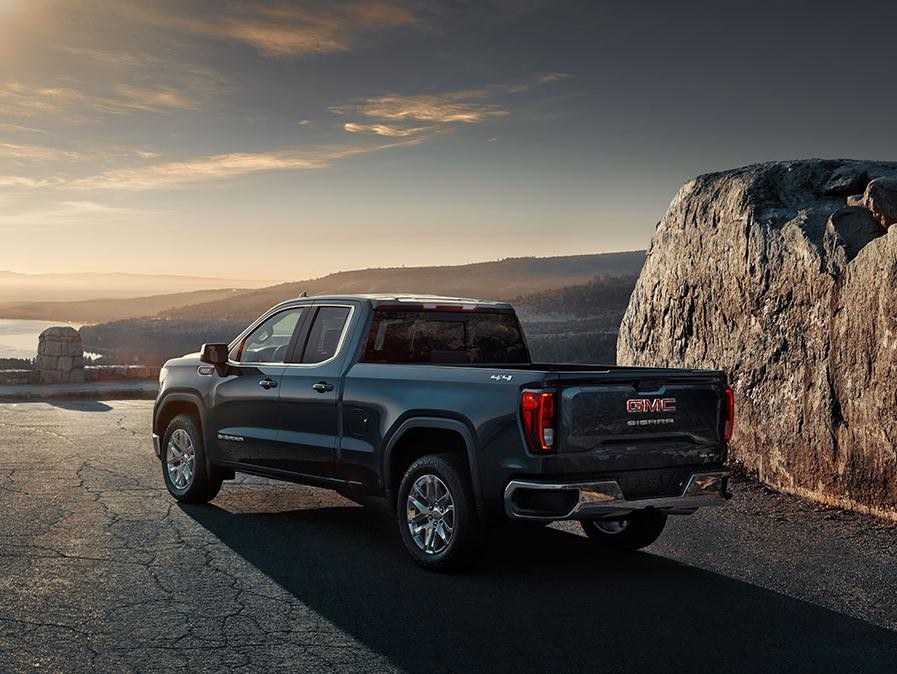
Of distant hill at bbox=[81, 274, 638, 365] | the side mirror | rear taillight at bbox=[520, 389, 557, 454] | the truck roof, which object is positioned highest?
the truck roof

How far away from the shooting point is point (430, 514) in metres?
7.55

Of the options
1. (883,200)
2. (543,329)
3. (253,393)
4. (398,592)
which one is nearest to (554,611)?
(398,592)

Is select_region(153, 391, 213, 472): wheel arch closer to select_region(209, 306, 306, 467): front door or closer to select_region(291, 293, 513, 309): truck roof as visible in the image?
select_region(209, 306, 306, 467): front door

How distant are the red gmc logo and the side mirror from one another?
3.97m

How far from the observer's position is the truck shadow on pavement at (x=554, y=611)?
566 centimetres

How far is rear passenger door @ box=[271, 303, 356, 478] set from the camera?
8469 millimetres

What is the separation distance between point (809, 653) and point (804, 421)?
4.94m

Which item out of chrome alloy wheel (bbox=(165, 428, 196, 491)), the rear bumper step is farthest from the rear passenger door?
the rear bumper step

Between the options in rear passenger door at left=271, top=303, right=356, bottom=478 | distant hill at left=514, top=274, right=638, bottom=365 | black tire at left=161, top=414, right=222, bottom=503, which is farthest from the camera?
distant hill at left=514, top=274, right=638, bottom=365

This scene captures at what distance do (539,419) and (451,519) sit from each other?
112cm

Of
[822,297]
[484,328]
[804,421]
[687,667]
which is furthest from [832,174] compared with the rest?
[687,667]

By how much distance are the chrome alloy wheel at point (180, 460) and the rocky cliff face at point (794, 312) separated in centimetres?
575

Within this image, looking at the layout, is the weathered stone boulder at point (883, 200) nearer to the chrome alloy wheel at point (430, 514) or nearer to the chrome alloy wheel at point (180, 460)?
the chrome alloy wheel at point (430, 514)

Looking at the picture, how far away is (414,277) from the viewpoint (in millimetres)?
109125
